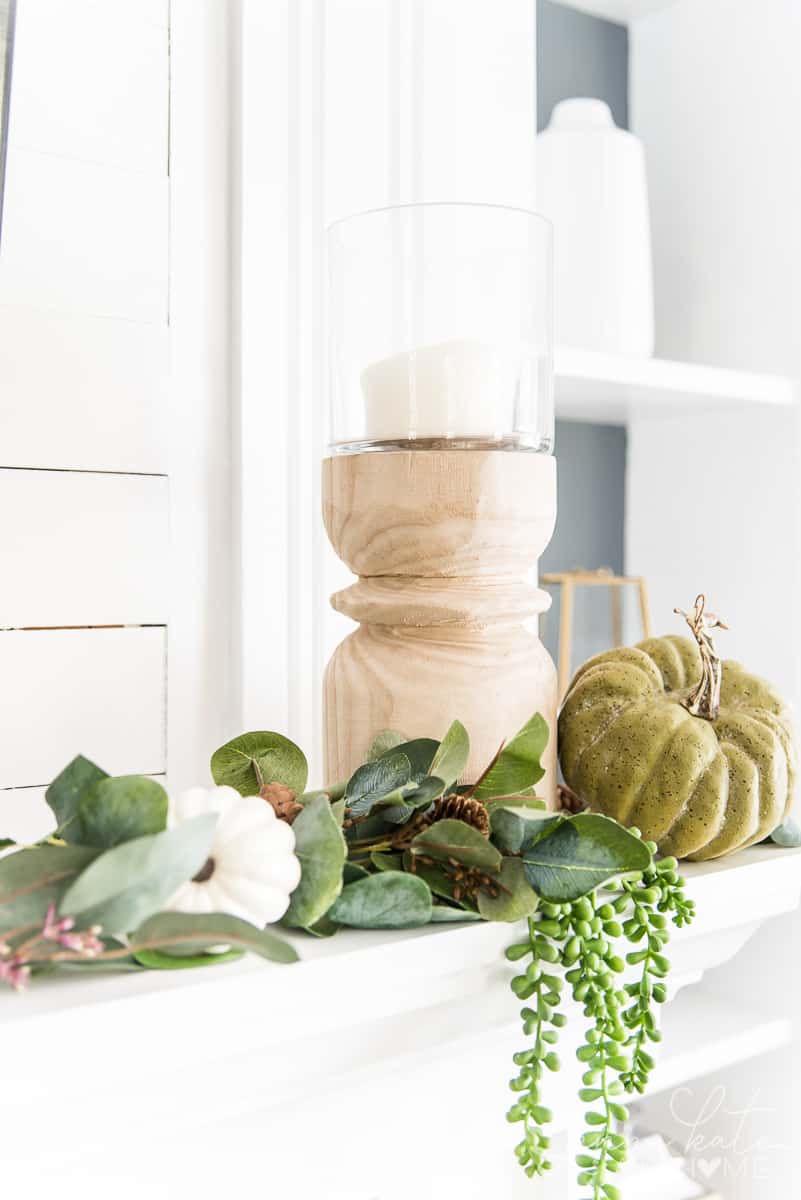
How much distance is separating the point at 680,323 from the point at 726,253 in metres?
0.10

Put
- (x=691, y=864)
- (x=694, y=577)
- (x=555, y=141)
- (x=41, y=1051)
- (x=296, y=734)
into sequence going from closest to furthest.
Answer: (x=41, y=1051), (x=691, y=864), (x=296, y=734), (x=555, y=141), (x=694, y=577)

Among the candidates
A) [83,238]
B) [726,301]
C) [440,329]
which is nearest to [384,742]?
[440,329]

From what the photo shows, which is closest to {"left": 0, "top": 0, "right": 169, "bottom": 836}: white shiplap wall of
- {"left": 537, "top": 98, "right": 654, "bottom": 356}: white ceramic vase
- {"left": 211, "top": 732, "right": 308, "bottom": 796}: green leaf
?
{"left": 211, "top": 732, "right": 308, "bottom": 796}: green leaf

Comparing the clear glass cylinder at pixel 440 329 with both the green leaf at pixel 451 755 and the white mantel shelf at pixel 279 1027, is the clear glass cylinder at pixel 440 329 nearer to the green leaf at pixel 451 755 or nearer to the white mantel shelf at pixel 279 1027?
the green leaf at pixel 451 755

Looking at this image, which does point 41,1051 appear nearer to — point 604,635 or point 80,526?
point 80,526

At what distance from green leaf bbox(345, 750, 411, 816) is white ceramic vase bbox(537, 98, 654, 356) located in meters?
0.70

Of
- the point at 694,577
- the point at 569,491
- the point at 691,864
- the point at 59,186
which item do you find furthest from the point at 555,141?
the point at 691,864

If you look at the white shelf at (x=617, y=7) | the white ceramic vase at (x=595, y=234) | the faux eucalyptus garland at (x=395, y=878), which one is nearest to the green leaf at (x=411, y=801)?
the faux eucalyptus garland at (x=395, y=878)

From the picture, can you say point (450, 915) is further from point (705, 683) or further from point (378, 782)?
point (705, 683)

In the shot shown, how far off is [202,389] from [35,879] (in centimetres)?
44

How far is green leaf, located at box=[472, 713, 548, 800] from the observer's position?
2.02ft

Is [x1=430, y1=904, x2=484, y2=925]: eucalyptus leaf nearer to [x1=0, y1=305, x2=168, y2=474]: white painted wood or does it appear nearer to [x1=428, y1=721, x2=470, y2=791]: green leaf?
[x1=428, y1=721, x2=470, y2=791]: green leaf

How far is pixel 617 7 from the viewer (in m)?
1.36

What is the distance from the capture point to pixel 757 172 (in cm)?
125
